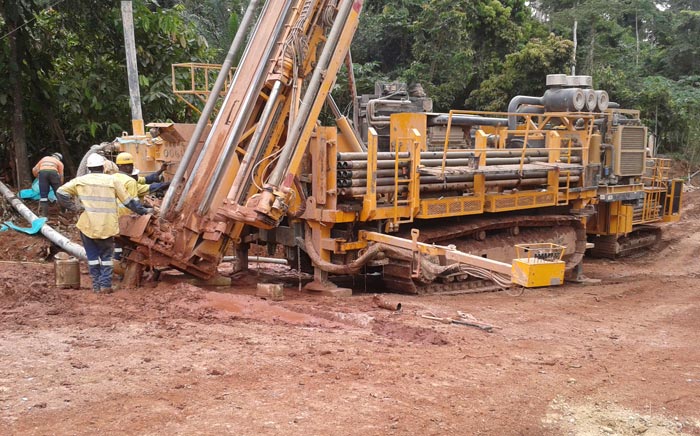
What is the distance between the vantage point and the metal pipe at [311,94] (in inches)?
302

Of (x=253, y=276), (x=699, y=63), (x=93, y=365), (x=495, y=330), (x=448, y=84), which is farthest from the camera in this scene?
(x=699, y=63)

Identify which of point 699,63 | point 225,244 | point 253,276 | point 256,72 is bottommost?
point 253,276

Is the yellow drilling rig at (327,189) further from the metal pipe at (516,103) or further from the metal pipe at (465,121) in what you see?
the metal pipe at (516,103)

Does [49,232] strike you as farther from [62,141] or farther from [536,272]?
[536,272]

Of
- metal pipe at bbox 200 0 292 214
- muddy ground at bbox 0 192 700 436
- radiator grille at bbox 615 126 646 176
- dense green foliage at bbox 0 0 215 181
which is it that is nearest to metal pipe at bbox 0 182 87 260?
muddy ground at bbox 0 192 700 436

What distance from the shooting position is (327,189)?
8.12 meters

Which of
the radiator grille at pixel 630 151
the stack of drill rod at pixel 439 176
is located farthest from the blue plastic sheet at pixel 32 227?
the radiator grille at pixel 630 151

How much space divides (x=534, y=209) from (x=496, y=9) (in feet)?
48.2

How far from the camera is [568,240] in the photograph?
1118cm

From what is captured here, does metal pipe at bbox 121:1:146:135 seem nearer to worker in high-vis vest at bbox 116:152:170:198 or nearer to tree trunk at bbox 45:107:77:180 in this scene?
worker in high-vis vest at bbox 116:152:170:198

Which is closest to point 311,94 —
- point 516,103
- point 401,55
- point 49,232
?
point 49,232

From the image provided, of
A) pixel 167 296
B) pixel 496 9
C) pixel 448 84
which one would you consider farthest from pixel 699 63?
pixel 167 296

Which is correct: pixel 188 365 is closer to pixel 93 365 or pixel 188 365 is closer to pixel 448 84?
pixel 93 365

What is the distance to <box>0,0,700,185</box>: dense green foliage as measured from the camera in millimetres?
13031
